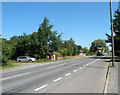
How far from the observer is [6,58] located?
1989cm

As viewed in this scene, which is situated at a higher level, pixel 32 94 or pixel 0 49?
pixel 0 49

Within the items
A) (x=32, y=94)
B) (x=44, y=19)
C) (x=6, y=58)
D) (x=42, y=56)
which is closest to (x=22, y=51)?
(x=42, y=56)

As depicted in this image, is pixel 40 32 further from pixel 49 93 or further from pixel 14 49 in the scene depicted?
pixel 49 93

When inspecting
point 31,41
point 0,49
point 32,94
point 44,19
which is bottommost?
point 32,94

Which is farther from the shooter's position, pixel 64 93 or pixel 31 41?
pixel 31 41

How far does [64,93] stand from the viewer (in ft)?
19.9

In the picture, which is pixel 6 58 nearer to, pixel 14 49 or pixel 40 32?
pixel 40 32

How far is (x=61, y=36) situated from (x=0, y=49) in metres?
20.0

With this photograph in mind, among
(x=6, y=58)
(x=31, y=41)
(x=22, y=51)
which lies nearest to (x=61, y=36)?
(x=31, y=41)

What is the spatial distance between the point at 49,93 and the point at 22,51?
116 feet

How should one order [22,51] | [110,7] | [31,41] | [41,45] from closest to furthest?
[110,7]
[41,45]
[31,41]
[22,51]

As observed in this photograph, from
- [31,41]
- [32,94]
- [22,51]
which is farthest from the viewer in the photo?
[22,51]

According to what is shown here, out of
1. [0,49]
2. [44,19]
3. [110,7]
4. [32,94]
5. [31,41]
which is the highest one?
[44,19]

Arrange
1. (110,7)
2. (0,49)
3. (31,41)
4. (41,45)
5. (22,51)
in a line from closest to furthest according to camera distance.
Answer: (110,7)
(0,49)
(41,45)
(31,41)
(22,51)
